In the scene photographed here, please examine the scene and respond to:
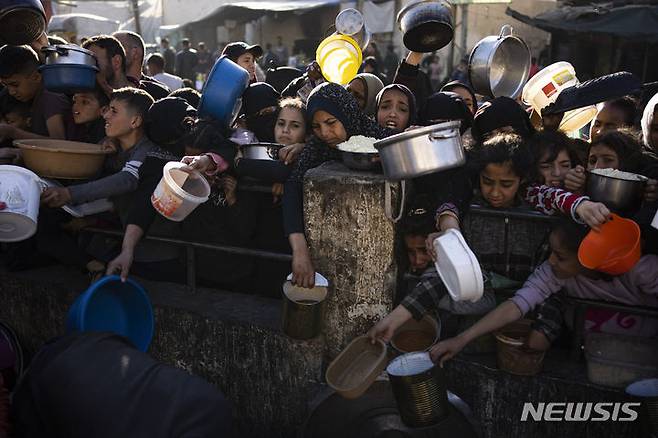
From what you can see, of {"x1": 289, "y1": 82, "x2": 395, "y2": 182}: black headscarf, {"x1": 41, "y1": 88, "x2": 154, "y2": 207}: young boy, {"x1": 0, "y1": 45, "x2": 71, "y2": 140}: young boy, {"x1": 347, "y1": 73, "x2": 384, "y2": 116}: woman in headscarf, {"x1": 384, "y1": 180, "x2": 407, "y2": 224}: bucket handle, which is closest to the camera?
{"x1": 384, "y1": 180, "x2": 407, "y2": 224}: bucket handle

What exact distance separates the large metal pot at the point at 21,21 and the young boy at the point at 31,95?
0.25 ft

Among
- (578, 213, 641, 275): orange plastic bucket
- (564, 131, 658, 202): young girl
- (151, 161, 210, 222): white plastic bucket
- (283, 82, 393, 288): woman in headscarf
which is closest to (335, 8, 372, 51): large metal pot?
(283, 82, 393, 288): woman in headscarf

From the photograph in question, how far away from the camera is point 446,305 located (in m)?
2.77

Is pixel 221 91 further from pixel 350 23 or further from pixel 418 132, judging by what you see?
pixel 350 23

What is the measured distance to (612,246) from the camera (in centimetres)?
237

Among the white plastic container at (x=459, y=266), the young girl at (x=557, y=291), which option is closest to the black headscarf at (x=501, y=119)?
the young girl at (x=557, y=291)

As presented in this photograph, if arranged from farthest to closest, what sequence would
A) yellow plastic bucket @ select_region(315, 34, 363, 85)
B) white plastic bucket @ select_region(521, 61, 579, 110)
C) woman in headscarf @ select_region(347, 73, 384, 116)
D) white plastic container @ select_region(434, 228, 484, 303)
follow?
yellow plastic bucket @ select_region(315, 34, 363, 85) < woman in headscarf @ select_region(347, 73, 384, 116) < white plastic bucket @ select_region(521, 61, 579, 110) < white plastic container @ select_region(434, 228, 484, 303)

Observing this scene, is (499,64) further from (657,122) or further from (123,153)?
(123,153)

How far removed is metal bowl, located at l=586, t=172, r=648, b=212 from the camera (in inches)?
101

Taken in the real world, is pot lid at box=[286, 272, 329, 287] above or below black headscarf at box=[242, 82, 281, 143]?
below

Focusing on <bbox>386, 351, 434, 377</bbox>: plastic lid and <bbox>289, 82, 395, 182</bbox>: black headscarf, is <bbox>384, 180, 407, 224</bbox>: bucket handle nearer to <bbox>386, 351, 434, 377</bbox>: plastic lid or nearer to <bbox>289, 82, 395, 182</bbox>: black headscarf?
<bbox>289, 82, 395, 182</bbox>: black headscarf

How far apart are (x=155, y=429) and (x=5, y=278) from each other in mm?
2833

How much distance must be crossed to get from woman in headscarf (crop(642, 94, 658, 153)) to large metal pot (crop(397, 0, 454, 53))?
1.73 m

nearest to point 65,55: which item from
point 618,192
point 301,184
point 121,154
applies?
point 121,154
